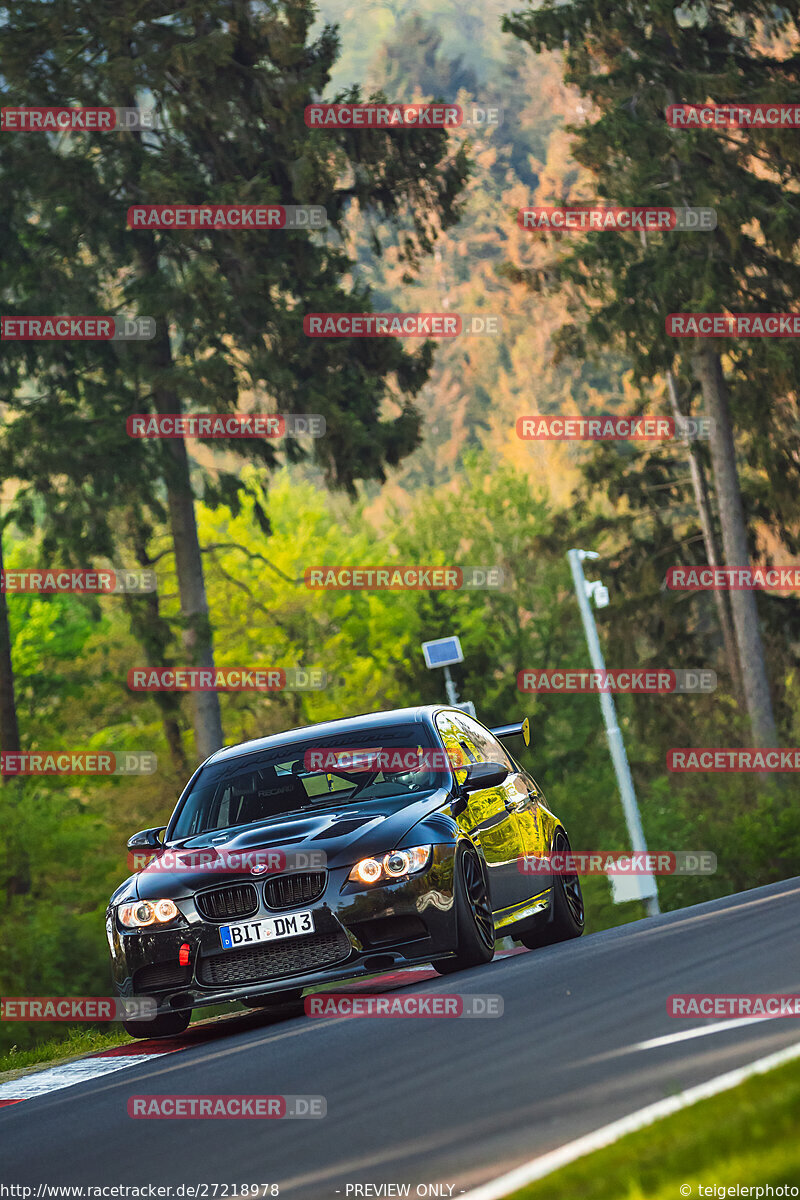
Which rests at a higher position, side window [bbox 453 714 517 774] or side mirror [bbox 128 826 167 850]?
side window [bbox 453 714 517 774]

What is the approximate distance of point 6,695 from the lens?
124 ft

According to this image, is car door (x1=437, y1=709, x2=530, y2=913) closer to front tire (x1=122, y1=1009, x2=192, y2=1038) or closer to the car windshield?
the car windshield

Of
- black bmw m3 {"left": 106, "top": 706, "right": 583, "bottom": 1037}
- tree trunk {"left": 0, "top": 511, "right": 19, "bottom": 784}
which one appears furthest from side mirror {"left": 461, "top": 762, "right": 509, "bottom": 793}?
tree trunk {"left": 0, "top": 511, "right": 19, "bottom": 784}

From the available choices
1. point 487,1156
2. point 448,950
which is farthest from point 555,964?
point 487,1156

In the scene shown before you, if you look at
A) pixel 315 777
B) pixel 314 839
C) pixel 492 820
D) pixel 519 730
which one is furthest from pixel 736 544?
pixel 314 839

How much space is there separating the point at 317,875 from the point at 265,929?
16.0 inches

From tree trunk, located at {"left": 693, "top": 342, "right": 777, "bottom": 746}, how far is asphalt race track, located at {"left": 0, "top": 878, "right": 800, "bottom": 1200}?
26287 mm

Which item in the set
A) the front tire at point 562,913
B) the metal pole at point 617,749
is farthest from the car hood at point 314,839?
the metal pole at point 617,749

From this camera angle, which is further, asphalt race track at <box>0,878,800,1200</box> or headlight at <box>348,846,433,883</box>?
headlight at <box>348,846,433,883</box>

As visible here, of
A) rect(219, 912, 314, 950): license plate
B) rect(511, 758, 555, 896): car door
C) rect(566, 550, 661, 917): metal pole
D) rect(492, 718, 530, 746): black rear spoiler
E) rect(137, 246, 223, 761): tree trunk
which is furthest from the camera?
rect(566, 550, 661, 917): metal pole

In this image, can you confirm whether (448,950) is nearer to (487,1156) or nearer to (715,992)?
(715,992)

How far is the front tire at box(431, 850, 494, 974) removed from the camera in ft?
34.3

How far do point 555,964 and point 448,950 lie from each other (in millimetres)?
818

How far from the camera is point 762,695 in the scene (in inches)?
1435
